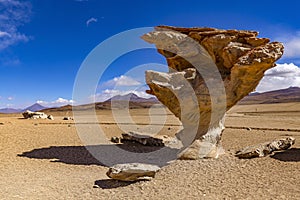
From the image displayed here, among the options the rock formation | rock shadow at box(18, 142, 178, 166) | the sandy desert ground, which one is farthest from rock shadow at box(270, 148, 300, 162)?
rock shadow at box(18, 142, 178, 166)

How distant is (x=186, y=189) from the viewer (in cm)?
953

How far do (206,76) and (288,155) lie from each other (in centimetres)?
521

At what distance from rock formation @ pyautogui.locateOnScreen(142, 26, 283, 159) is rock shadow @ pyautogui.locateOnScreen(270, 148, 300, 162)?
2.61 m

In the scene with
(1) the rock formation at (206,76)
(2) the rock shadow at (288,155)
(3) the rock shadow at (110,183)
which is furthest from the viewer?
(1) the rock formation at (206,76)

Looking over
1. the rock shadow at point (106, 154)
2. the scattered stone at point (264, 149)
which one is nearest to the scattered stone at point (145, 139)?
the rock shadow at point (106, 154)

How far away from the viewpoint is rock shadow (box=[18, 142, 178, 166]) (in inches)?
553

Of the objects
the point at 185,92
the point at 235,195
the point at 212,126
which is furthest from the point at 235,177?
the point at 185,92

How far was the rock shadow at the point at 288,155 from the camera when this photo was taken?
12195 millimetres

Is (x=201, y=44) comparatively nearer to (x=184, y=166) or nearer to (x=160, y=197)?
(x=184, y=166)

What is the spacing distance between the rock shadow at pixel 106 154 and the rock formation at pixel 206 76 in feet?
5.36

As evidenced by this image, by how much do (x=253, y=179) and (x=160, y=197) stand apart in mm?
3489

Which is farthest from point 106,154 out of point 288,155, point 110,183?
point 288,155

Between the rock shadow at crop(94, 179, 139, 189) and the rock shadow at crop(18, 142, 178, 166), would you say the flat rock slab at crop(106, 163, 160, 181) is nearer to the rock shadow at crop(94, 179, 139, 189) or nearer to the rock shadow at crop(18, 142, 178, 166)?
the rock shadow at crop(94, 179, 139, 189)

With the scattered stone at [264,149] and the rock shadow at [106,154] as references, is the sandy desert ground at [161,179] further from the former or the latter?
the scattered stone at [264,149]
